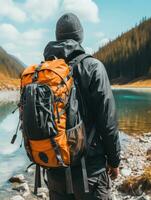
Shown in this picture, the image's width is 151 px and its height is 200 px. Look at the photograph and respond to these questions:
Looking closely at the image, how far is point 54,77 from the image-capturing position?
3.89 meters

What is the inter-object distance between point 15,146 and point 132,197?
41.3 ft

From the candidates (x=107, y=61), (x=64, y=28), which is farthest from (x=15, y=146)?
(x=107, y=61)

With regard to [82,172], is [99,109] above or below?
above

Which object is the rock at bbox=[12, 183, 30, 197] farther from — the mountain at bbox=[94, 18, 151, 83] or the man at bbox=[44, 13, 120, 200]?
the mountain at bbox=[94, 18, 151, 83]

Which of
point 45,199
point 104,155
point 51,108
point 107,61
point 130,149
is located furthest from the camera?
point 107,61

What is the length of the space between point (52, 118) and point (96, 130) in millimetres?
514

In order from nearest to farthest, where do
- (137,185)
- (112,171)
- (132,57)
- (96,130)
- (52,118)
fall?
1. (52,118)
2. (96,130)
3. (112,171)
4. (137,185)
5. (132,57)

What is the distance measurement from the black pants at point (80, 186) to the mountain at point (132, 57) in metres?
131

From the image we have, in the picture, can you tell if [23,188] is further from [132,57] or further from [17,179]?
[132,57]

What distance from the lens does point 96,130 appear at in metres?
4.05

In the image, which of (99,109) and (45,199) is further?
(45,199)

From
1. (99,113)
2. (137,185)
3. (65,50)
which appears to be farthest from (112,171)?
(137,185)

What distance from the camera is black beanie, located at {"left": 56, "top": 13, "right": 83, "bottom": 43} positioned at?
4328 millimetres

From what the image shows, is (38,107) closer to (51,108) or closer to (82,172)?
(51,108)
